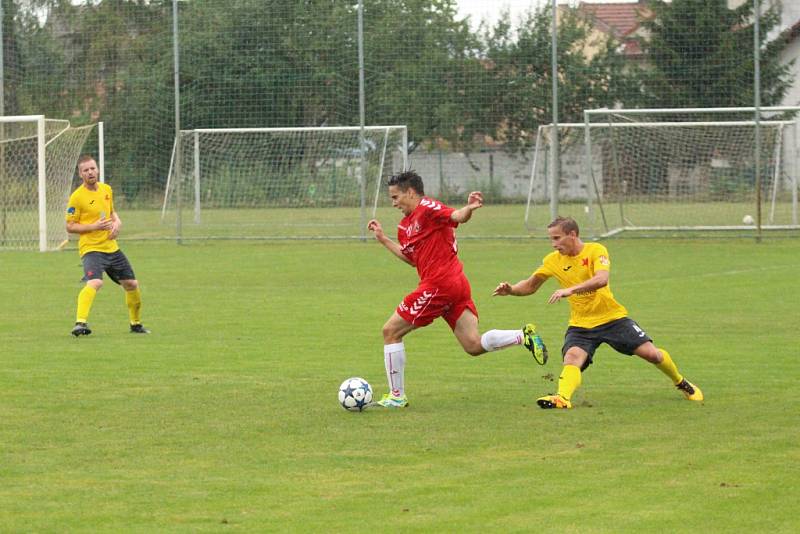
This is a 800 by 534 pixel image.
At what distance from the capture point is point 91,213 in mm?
14508

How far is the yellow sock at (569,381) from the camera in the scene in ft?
30.3

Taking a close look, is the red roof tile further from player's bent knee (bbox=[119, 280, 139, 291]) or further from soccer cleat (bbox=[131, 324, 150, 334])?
soccer cleat (bbox=[131, 324, 150, 334])

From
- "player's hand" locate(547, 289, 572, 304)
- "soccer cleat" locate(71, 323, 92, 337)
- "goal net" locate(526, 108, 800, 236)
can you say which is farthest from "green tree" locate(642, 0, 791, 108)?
"player's hand" locate(547, 289, 572, 304)

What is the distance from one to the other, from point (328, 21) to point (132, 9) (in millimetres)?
4846

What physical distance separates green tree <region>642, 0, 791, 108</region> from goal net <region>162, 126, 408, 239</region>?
230 inches

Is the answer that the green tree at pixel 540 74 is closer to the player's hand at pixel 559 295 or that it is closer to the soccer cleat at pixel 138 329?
the soccer cleat at pixel 138 329

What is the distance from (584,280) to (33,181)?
2001 centimetres

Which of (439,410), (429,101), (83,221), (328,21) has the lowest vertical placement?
(439,410)

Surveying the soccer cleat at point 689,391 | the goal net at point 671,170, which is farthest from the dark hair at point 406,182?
the goal net at point 671,170

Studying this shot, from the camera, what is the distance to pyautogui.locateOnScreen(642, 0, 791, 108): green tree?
28.1 meters

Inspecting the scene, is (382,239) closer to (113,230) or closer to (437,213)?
(437,213)

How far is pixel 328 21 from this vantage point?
30094 mm

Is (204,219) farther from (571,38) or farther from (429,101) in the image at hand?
(571,38)

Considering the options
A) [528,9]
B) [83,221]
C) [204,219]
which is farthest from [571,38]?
[83,221]
